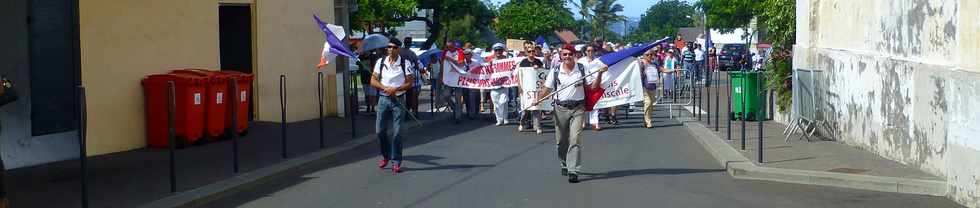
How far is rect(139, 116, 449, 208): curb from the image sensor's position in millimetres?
10766

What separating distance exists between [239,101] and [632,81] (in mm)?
6662

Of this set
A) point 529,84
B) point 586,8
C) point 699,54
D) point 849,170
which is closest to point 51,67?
point 529,84

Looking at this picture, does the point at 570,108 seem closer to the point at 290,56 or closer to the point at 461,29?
the point at 290,56

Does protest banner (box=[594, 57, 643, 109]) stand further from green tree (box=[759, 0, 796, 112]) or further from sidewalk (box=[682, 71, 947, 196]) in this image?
sidewalk (box=[682, 71, 947, 196])

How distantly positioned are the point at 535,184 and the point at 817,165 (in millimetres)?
3375

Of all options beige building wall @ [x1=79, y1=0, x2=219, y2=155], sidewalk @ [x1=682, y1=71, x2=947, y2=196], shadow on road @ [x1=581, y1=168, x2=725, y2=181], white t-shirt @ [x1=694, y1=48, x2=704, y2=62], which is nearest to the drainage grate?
sidewalk @ [x1=682, y1=71, x2=947, y2=196]

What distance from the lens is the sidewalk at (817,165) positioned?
11.9 m

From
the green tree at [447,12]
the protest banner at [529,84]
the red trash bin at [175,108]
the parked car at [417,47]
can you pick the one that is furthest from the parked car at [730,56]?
the red trash bin at [175,108]

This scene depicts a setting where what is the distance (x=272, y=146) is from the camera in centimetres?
1630

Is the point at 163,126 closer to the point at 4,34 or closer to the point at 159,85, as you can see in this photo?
the point at 159,85

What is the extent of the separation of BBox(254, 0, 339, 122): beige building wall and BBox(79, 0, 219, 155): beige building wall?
2.85 meters

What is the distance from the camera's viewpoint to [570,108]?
12.8 meters

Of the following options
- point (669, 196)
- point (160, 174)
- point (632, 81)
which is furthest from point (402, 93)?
point (632, 81)

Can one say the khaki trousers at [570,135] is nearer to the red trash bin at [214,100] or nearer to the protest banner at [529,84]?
the red trash bin at [214,100]
